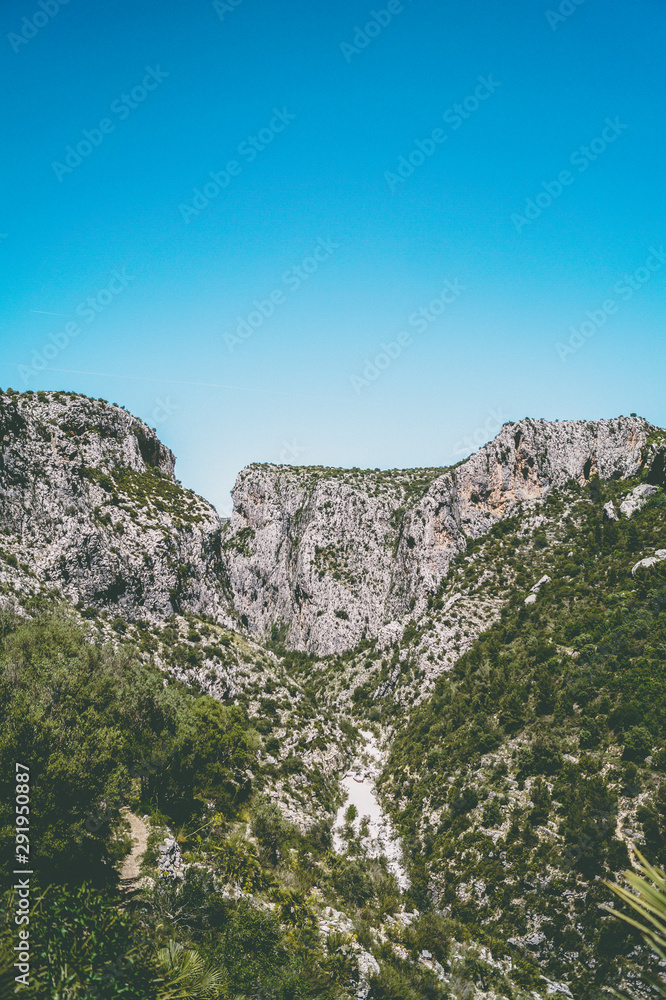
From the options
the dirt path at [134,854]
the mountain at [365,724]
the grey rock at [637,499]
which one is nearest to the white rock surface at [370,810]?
the mountain at [365,724]

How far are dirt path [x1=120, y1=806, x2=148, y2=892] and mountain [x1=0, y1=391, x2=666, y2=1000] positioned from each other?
1.53 ft

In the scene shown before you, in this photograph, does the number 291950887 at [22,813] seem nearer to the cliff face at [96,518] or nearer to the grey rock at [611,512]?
the cliff face at [96,518]

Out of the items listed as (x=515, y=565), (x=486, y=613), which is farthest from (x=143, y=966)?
(x=515, y=565)

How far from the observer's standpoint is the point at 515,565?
57.6m

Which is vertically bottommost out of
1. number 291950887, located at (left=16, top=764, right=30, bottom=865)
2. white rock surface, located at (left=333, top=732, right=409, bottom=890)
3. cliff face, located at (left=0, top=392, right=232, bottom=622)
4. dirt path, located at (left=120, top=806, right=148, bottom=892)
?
white rock surface, located at (left=333, top=732, right=409, bottom=890)

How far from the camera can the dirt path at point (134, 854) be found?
19.0 m

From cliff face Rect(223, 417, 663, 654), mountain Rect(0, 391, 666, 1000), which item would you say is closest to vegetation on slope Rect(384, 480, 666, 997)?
mountain Rect(0, 391, 666, 1000)

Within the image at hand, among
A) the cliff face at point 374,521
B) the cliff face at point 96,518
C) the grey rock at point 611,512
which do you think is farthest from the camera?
the cliff face at point 374,521

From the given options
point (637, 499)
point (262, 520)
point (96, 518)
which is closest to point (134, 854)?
point (96, 518)

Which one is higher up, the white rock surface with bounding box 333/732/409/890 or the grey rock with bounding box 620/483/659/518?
the grey rock with bounding box 620/483/659/518

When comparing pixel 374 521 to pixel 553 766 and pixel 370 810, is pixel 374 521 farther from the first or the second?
pixel 553 766

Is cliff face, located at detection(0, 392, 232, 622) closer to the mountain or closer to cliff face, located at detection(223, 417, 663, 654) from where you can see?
the mountain

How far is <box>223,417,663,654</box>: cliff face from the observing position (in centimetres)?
7006

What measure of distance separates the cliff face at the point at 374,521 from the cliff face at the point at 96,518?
31547mm
